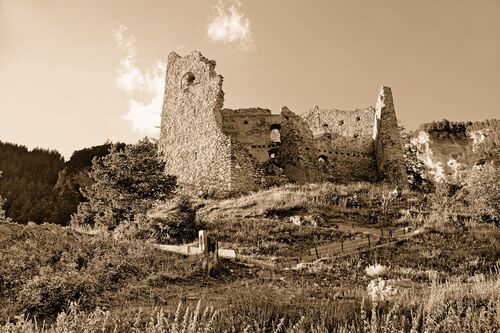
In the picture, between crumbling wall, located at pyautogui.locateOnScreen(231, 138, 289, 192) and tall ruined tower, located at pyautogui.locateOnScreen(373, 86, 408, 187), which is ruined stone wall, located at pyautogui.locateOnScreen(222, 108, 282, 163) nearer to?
crumbling wall, located at pyautogui.locateOnScreen(231, 138, 289, 192)

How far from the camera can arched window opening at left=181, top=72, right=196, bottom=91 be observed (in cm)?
3093

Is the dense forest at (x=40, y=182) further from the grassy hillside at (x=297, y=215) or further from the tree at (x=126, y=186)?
the grassy hillside at (x=297, y=215)

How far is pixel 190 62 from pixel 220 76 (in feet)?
11.4

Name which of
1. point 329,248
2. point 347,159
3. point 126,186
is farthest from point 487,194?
point 126,186

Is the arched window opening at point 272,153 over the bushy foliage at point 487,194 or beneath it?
over

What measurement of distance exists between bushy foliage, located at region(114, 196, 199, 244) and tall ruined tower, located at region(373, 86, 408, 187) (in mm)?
16090

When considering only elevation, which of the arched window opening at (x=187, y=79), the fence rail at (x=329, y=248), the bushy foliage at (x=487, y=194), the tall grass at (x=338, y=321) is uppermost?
the arched window opening at (x=187, y=79)

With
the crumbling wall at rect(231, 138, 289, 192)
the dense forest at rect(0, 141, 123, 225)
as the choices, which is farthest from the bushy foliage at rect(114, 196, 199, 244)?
the dense forest at rect(0, 141, 123, 225)

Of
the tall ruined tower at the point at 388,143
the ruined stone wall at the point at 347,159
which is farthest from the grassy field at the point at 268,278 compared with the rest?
the ruined stone wall at the point at 347,159

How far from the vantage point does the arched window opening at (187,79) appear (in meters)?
30.9

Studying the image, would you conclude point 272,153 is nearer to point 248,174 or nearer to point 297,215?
point 248,174

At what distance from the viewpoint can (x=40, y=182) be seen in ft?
120

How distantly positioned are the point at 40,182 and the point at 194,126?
51.8 feet

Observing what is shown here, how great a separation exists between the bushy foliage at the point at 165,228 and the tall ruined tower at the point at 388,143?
16090 mm
